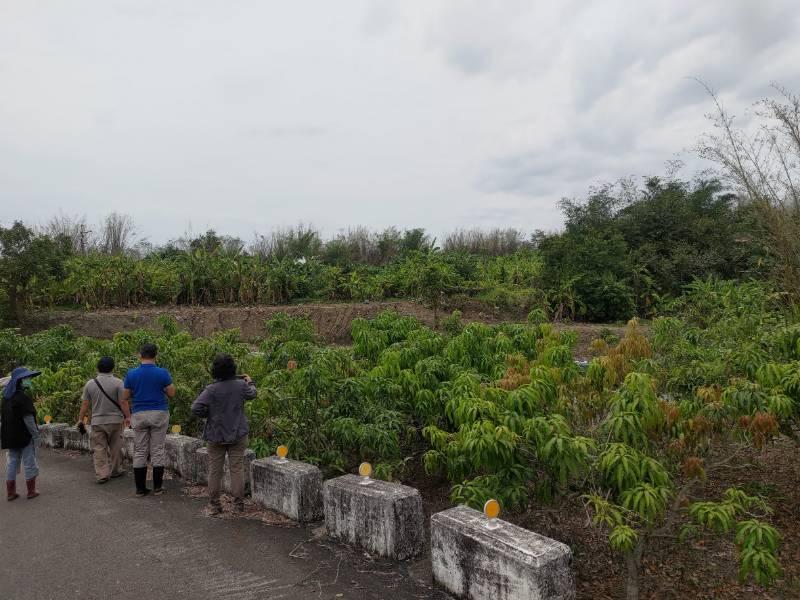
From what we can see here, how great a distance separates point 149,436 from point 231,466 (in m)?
1.20

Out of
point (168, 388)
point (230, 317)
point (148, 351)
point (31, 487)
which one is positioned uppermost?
point (230, 317)

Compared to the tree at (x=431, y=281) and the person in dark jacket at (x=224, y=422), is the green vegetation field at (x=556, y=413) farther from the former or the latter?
the tree at (x=431, y=281)

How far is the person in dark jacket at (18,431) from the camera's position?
225 inches

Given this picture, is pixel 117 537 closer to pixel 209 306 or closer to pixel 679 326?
pixel 679 326

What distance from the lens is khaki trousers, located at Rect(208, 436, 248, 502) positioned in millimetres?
5105

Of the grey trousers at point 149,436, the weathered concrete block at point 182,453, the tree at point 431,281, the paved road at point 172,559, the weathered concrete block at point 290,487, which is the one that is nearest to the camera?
the paved road at point 172,559

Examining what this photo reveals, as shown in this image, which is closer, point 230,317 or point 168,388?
point 168,388

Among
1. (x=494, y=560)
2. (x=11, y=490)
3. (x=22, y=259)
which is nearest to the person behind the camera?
(x=494, y=560)

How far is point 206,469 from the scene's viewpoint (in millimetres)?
5930

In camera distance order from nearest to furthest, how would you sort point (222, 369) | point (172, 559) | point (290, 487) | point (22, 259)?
point (172, 559) < point (290, 487) < point (222, 369) < point (22, 259)

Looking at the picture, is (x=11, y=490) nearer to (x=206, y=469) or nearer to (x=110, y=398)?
→ (x=110, y=398)

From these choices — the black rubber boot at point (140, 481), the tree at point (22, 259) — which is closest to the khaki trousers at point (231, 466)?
the black rubber boot at point (140, 481)

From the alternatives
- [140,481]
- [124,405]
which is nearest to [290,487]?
[140,481]

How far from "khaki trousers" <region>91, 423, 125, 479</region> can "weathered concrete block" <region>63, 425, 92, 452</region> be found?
1.67 metres
